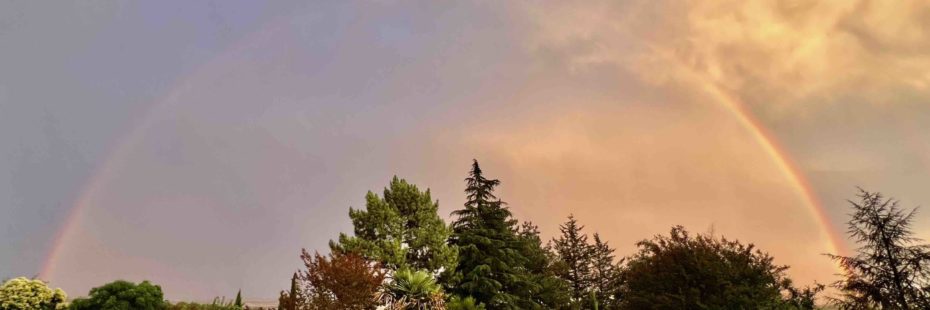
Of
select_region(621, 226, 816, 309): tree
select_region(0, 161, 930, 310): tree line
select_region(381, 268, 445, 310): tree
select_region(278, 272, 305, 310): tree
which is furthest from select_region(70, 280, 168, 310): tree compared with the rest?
select_region(621, 226, 816, 309): tree

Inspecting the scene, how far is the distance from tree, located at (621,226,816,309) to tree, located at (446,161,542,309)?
751cm

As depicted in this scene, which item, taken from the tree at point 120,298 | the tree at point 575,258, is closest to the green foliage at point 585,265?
the tree at point 575,258

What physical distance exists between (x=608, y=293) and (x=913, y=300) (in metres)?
29.1

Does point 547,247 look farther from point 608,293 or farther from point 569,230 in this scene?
point 608,293

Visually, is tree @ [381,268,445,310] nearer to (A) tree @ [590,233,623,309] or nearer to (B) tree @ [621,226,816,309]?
(B) tree @ [621,226,816,309]

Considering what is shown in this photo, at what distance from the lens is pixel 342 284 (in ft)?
77.2

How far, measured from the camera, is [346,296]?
23.3m

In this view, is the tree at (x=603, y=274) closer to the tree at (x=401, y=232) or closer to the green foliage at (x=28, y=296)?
the tree at (x=401, y=232)

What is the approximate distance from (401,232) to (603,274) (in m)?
24.2

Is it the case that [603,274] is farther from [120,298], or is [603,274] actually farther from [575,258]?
[120,298]

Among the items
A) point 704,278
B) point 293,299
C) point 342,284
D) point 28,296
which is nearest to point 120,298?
point 28,296

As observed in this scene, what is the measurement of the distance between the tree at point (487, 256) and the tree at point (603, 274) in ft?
44.4

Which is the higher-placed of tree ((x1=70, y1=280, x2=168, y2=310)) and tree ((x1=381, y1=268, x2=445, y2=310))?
tree ((x1=70, y1=280, x2=168, y2=310))

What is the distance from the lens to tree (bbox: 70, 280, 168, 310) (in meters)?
30.9
